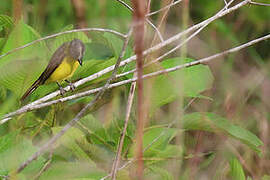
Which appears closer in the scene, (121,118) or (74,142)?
(74,142)

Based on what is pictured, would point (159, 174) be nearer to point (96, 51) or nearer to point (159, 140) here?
point (159, 140)

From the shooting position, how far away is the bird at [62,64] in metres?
1.97

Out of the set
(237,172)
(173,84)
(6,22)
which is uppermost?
(6,22)

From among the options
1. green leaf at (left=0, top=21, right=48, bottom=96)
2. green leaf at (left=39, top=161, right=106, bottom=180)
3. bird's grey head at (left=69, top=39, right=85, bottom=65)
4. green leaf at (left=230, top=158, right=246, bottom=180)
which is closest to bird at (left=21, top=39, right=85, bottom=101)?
bird's grey head at (left=69, top=39, right=85, bottom=65)

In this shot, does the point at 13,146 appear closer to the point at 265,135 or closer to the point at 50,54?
the point at 50,54

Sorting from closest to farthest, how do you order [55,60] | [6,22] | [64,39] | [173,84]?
[173,84] → [6,22] → [64,39] → [55,60]

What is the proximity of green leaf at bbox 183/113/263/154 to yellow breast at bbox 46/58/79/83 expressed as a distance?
75 cm

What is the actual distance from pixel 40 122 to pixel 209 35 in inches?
46.3

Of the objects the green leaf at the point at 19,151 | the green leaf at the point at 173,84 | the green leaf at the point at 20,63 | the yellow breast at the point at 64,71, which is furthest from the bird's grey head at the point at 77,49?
the green leaf at the point at 19,151

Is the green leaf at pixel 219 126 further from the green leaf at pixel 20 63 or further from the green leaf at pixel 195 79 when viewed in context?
the green leaf at pixel 20 63

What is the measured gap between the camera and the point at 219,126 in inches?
65.4

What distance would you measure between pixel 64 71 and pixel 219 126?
0.98 metres

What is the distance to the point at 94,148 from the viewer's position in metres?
1.67

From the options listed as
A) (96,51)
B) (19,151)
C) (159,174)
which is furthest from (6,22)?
(159,174)
